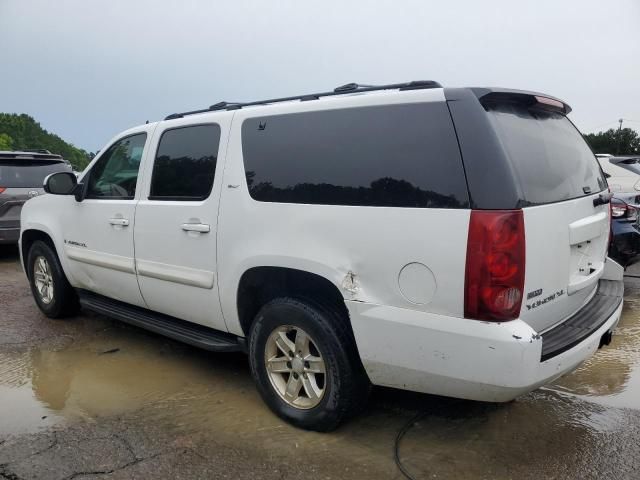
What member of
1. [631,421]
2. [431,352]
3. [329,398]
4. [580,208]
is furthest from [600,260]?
[329,398]

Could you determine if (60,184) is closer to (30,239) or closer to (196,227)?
(30,239)

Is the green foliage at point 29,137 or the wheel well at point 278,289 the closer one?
the wheel well at point 278,289

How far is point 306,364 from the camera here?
301 centimetres

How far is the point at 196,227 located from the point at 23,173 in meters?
6.52

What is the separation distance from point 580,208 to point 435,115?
101cm

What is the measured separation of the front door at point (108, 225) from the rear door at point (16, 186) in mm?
4260

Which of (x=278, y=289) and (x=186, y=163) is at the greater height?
(x=186, y=163)

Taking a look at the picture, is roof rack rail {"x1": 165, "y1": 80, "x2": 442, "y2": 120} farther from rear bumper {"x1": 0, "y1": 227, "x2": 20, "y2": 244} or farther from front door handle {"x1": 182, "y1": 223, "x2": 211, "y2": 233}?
rear bumper {"x1": 0, "y1": 227, "x2": 20, "y2": 244}

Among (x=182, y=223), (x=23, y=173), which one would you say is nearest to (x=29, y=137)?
(x=23, y=173)

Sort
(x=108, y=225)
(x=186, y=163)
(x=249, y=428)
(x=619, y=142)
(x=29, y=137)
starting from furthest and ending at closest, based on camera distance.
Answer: (x=29, y=137) < (x=619, y=142) < (x=108, y=225) < (x=186, y=163) < (x=249, y=428)

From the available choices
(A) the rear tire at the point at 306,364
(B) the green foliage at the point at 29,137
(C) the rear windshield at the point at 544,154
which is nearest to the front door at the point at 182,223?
(A) the rear tire at the point at 306,364

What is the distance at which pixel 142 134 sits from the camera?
415cm

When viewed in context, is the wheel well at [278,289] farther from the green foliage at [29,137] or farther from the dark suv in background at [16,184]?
the green foliage at [29,137]

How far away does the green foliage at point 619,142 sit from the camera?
205ft
